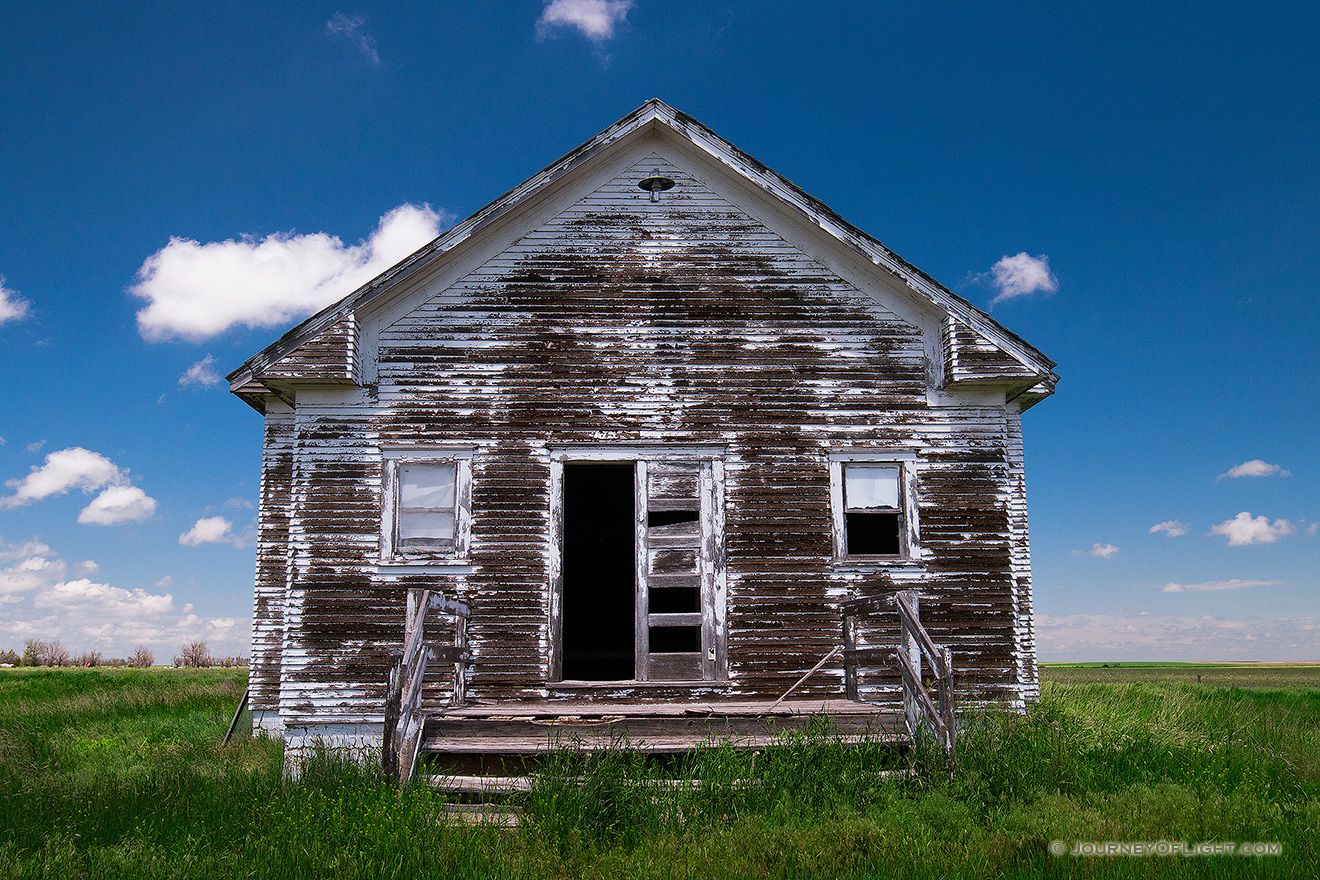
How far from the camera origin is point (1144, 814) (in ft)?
22.9

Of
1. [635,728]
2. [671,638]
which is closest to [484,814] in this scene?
[635,728]

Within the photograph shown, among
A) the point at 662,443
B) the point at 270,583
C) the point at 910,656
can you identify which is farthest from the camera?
the point at 270,583

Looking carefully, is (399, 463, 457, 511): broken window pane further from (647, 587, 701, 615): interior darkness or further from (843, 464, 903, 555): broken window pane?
(647, 587, 701, 615): interior darkness

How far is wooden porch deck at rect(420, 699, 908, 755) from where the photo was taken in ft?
24.8

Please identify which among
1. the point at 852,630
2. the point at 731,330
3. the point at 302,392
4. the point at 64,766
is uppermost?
the point at 731,330

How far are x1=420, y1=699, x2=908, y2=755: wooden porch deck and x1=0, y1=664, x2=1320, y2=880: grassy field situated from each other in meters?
0.24

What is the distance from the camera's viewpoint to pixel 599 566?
50.8 feet

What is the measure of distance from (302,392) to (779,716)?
6.52m

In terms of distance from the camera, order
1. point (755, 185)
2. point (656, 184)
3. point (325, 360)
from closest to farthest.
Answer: point (325, 360) < point (755, 185) < point (656, 184)

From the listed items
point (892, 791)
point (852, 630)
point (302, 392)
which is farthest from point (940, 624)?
point (302, 392)

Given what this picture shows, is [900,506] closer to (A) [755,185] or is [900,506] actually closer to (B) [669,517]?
(B) [669,517]

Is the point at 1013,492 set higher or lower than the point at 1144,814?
higher

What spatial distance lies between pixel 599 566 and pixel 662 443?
18.9ft

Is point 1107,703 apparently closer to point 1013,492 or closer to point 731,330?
point 1013,492
